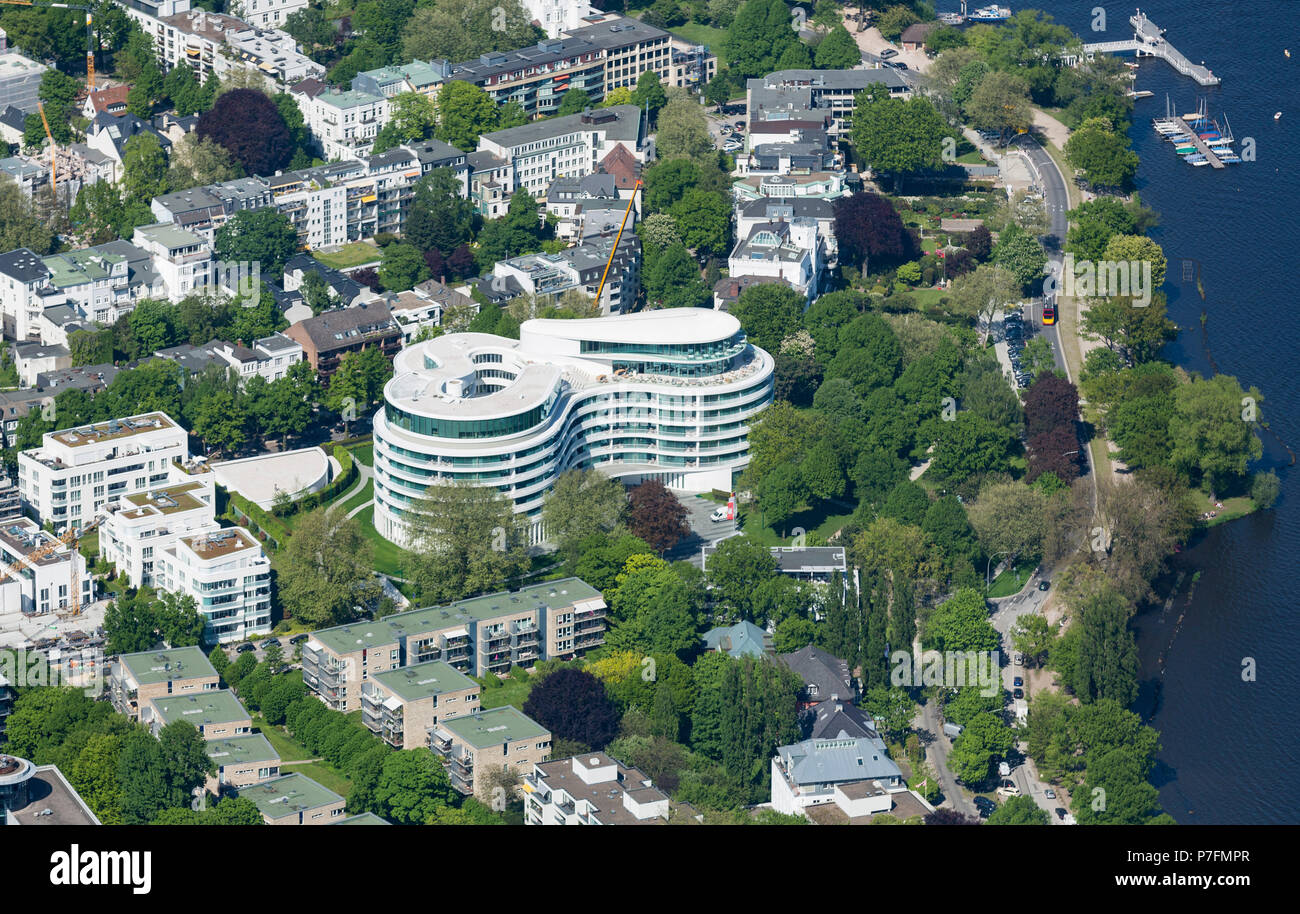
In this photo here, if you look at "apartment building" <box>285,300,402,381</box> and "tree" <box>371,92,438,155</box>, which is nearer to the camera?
"apartment building" <box>285,300,402,381</box>

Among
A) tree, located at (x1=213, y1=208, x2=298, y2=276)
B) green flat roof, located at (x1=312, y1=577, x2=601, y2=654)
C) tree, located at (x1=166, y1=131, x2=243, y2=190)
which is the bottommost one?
green flat roof, located at (x1=312, y1=577, x2=601, y2=654)

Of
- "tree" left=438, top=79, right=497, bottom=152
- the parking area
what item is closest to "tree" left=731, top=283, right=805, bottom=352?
the parking area

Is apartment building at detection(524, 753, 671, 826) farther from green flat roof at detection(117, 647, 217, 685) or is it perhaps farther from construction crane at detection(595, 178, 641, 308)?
construction crane at detection(595, 178, 641, 308)

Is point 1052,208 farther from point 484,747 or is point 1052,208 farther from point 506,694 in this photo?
point 484,747

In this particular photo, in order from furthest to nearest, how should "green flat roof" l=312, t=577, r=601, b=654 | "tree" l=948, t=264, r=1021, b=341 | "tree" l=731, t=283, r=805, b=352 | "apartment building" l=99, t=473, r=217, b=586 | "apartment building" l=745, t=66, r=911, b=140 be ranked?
"apartment building" l=745, t=66, r=911, b=140 < "tree" l=948, t=264, r=1021, b=341 < "tree" l=731, t=283, r=805, b=352 < "apartment building" l=99, t=473, r=217, b=586 < "green flat roof" l=312, t=577, r=601, b=654

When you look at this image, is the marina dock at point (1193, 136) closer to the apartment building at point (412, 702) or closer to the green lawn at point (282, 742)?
the apartment building at point (412, 702)
